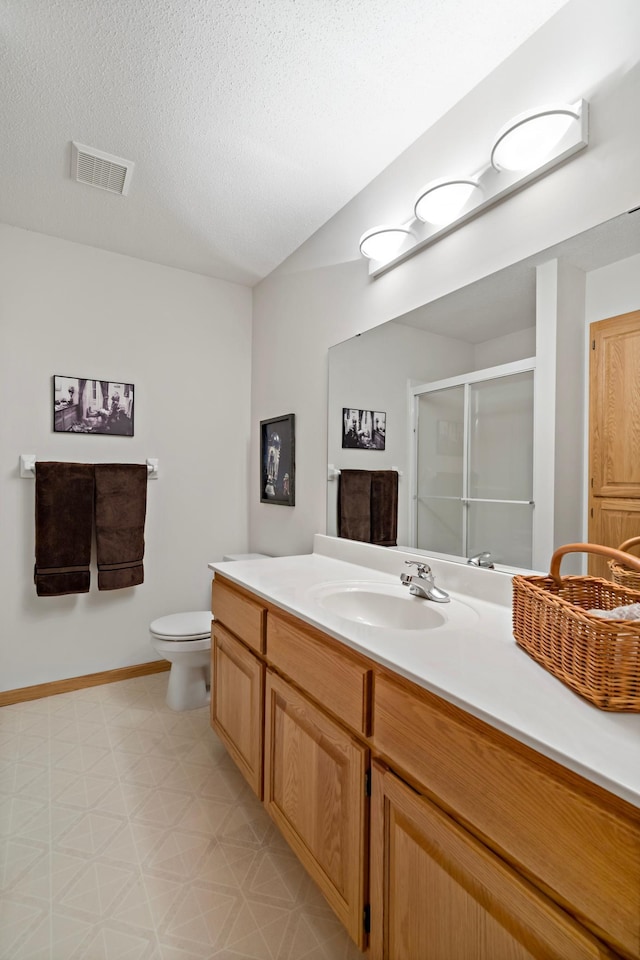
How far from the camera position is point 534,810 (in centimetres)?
66

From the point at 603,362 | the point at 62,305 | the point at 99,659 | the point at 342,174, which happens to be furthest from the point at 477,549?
the point at 62,305

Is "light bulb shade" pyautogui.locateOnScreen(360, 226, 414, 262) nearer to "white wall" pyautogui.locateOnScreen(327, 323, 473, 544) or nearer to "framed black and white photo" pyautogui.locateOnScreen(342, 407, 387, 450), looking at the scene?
"white wall" pyautogui.locateOnScreen(327, 323, 473, 544)

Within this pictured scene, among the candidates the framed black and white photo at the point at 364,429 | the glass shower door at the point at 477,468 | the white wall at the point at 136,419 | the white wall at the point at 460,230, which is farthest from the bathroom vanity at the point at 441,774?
the white wall at the point at 136,419

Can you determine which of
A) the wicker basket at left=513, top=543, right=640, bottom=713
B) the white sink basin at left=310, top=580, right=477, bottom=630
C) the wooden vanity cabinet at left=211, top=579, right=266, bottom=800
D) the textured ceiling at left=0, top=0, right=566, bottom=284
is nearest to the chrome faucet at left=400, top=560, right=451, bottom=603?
the white sink basin at left=310, top=580, right=477, bottom=630

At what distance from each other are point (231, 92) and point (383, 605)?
175 centimetres

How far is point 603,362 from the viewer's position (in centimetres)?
113

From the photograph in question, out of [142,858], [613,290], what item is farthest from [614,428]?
[142,858]

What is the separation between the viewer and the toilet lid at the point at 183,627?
7.30 feet

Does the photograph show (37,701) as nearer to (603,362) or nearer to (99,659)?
(99,659)

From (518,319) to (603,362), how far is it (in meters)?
0.31

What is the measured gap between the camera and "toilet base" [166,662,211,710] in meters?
2.31

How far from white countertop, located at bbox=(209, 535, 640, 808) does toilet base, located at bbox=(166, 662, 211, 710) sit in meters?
0.92

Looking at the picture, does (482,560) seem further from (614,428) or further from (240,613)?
(240,613)

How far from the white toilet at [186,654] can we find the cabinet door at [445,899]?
1438 mm
